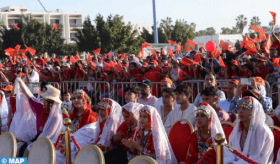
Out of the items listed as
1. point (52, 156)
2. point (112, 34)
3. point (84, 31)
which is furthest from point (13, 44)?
point (52, 156)

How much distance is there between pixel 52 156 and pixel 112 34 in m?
24.5

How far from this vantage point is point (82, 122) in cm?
512

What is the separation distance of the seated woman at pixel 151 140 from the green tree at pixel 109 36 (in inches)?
951

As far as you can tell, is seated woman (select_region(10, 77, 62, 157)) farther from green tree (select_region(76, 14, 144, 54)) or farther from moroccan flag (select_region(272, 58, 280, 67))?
green tree (select_region(76, 14, 144, 54))

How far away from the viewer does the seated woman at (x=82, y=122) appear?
16.0ft

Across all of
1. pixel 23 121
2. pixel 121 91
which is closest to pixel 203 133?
pixel 23 121

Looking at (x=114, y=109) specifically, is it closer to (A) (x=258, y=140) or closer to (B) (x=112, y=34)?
(A) (x=258, y=140)

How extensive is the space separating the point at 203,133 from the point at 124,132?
3.91ft

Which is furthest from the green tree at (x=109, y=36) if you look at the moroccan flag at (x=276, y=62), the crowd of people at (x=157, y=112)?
the moroccan flag at (x=276, y=62)

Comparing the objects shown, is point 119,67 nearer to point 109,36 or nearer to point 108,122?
point 108,122

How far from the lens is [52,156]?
356cm

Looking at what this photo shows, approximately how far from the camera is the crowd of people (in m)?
3.36

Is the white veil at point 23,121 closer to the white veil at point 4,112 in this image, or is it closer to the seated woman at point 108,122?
the white veil at point 4,112

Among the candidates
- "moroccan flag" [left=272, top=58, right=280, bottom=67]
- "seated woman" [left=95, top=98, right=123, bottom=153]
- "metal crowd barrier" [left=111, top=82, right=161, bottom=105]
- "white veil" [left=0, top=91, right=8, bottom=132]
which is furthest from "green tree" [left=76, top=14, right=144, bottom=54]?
"seated woman" [left=95, top=98, right=123, bottom=153]
